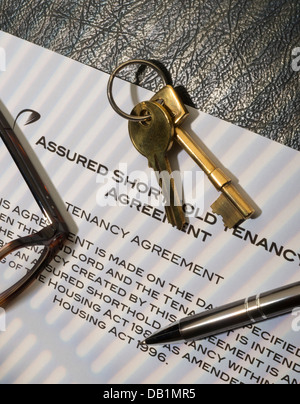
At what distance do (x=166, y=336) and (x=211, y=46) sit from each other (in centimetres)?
34

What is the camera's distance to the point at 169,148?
609 mm

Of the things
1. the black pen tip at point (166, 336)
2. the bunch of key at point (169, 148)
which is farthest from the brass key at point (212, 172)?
the black pen tip at point (166, 336)

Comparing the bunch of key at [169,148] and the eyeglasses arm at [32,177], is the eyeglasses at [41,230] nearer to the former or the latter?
the eyeglasses arm at [32,177]

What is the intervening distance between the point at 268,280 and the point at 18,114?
39 centimetres

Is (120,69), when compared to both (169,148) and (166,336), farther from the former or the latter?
(166,336)

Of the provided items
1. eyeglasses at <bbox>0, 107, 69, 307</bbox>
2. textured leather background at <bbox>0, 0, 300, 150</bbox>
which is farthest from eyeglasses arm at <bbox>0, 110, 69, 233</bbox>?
textured leather background at <bbox>0, 0, 300, 150</bbox>

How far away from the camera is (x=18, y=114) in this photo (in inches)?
28.1

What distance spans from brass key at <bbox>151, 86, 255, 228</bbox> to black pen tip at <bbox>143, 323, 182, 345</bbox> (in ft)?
0.45

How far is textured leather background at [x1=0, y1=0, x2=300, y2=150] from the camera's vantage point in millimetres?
581

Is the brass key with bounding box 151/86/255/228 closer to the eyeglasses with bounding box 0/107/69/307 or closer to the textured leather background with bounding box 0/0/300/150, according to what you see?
the textured leather background with bounding box 0/0/300/150

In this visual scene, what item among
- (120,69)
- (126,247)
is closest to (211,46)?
(120,69)
